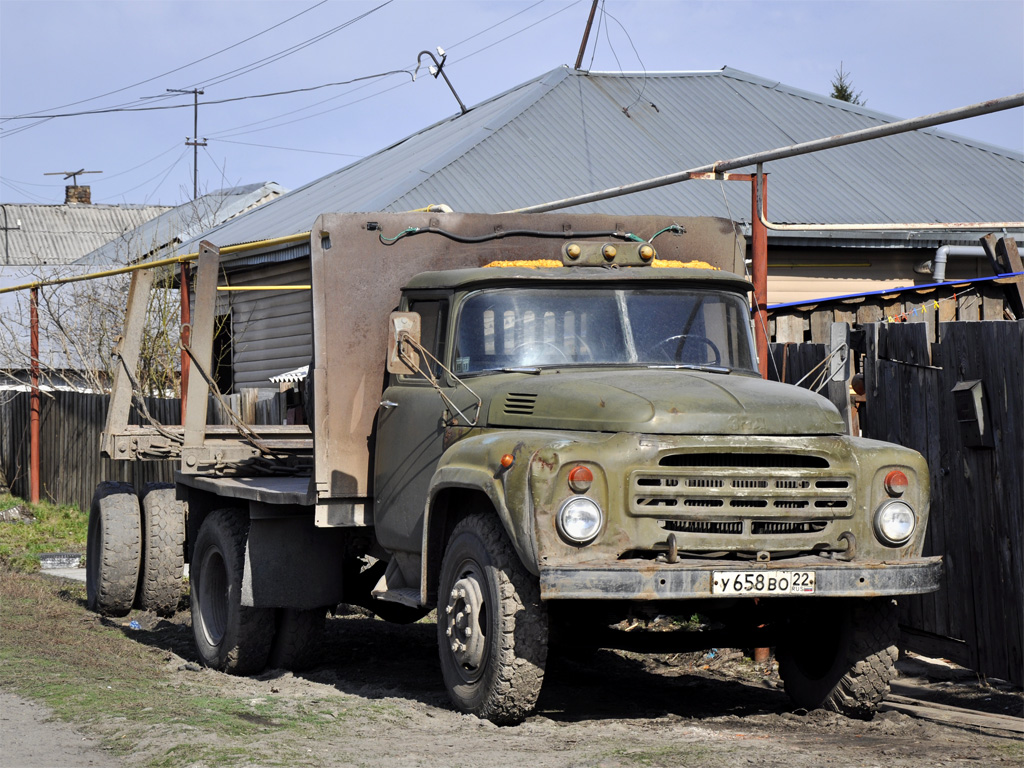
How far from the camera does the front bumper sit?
5551mm

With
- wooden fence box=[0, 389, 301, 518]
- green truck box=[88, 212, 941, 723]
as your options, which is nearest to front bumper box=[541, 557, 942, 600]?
green truck box=[88, 212, 941, 723]

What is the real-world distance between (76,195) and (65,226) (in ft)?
11.5

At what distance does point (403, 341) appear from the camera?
6895 millimetres

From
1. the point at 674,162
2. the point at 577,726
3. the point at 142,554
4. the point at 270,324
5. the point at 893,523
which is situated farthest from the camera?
the point at 270,324

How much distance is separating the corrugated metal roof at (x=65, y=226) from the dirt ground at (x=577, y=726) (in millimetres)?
48718

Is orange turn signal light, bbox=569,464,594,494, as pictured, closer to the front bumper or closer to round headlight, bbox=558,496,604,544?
round headlight, bbox=558,496,604,544

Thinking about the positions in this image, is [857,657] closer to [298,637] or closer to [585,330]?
[585,330]

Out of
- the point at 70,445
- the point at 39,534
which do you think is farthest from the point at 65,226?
the point at 39,534

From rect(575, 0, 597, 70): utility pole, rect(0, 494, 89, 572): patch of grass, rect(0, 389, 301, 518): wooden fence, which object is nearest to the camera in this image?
rect(0, 494, 89, 572): patch of grass

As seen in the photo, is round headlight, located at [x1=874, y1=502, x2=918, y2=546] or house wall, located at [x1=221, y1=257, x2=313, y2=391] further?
house wall, located at [x1=221, y1=257, x2=313, y2=391]

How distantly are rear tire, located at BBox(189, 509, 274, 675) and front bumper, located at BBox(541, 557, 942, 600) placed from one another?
327 centimetres

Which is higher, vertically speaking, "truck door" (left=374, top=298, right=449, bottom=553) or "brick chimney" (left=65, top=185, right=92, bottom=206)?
"brick chimney" (left=65, top=185, right=92, bottom=206)

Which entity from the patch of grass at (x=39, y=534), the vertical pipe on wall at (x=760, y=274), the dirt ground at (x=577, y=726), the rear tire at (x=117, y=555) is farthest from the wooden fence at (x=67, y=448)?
the vertical pipe on wall at (x=760, y=274)

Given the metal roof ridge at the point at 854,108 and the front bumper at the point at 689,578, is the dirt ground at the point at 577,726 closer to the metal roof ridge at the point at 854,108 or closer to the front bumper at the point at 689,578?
the front bumper at the point at 689,578
